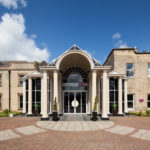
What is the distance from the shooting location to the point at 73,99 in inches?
596

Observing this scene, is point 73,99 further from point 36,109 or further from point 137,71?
point 137,71

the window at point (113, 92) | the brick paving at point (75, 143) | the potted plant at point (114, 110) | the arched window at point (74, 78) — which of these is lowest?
the potted plant at point (114, 110)

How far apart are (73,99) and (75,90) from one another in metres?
1.33

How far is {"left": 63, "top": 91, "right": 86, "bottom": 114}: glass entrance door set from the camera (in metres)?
15.0

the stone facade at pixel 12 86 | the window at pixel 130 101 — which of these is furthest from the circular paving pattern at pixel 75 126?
the stone facade at pixel 12 86

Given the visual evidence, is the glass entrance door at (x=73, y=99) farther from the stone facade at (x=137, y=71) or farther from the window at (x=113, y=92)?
the stone facade at (x=137, y=71)

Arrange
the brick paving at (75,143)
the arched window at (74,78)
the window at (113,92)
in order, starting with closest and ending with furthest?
the brick paving at (75,143), the window at (113,92), the arched window at (74,78)

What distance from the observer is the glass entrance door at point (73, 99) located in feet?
49.2

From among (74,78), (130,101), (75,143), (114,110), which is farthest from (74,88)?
(75,143)

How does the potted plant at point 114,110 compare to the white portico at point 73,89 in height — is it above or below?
below

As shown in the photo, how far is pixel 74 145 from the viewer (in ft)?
18.0

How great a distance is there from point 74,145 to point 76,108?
377 inches

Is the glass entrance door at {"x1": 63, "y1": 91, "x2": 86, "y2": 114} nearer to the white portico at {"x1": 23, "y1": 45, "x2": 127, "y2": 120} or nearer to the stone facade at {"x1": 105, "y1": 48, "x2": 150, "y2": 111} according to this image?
the white portico at {"x1": 23, "y1": 45, "x2": 127, "y2": 120}

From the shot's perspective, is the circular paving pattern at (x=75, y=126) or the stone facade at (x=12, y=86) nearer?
the circular paving pattern at (x=75, y=126)
